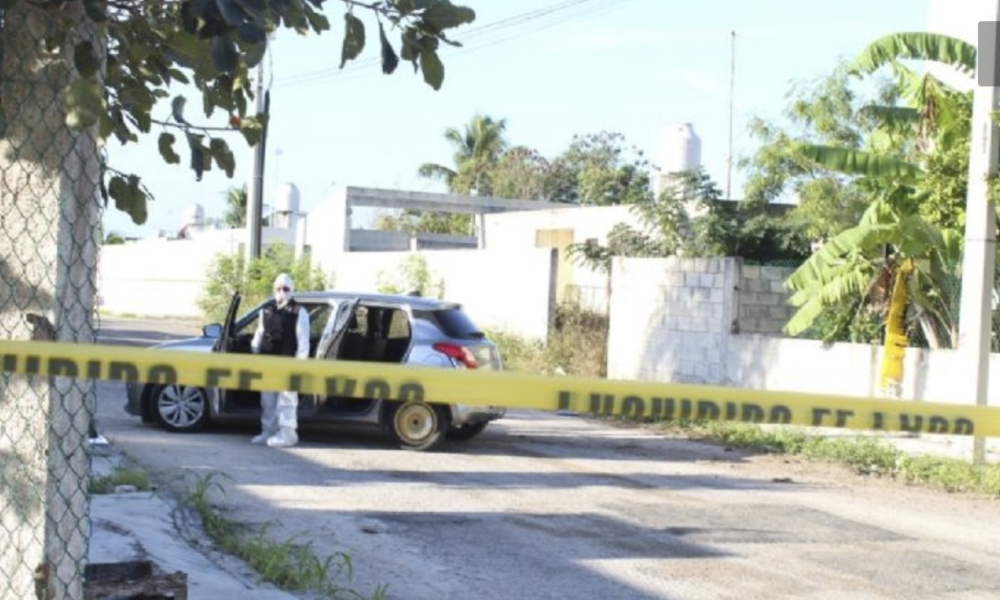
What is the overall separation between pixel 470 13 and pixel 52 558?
7.45 feet

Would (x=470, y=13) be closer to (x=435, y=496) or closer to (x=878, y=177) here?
(x=435, y=496)

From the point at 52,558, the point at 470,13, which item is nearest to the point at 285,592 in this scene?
the point at 52,558

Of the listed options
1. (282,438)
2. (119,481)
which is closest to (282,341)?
(282,438)

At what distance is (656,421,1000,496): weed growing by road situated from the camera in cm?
1277

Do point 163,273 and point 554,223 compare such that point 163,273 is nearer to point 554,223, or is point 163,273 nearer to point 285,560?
point 554,223

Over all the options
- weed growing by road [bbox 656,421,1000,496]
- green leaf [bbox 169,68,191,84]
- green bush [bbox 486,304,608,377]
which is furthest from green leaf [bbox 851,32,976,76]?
green leaf [bbox 169,68,191,84]

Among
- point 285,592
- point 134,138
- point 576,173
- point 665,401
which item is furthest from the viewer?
point 576,173

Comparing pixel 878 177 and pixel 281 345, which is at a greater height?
pixel 878 177

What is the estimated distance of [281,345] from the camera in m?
13.0

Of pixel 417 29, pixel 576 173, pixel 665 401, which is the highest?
pixel 576 173

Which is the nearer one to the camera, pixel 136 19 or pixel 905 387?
pixel 136 19

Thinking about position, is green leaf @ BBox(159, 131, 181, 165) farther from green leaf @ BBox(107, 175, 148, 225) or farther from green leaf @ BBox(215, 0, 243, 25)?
green leaf @ BBox(215, 0, 243, 25)

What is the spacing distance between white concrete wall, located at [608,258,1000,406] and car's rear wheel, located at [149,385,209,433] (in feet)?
22.7

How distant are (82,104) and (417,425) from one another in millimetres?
9492
